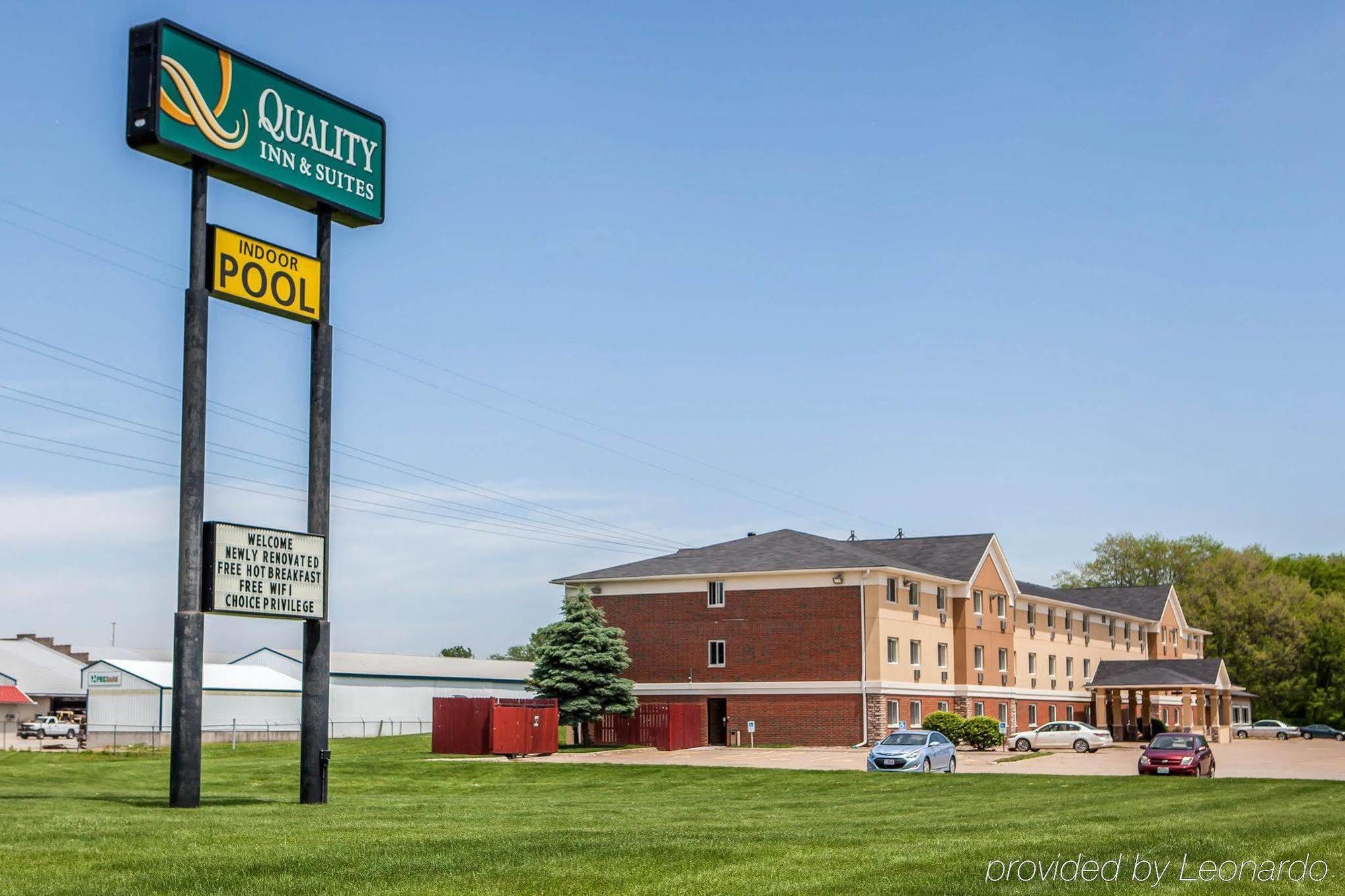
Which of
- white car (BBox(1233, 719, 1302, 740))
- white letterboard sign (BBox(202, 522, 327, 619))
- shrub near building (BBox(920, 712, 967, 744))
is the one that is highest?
white letterboard sign (BBox(202, 522, 327, 619))

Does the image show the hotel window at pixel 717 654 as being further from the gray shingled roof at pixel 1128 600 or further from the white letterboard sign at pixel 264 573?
the white letterboard sign at pixel 264 573

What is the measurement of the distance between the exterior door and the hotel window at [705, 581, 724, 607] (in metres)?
4.21

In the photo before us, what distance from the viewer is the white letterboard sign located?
934 inches

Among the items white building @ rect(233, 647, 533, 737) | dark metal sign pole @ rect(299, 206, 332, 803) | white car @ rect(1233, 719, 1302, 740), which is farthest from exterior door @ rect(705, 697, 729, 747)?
white car @ rect(1233, 719, 1302, 740)

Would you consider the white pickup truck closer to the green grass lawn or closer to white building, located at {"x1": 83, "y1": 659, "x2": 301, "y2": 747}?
white building, located at {"x1": 83, "y1": 659, "x2": 301, "y2": 747}

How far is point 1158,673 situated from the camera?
80812 mm

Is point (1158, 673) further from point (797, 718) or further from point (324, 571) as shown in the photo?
point (324, 571)

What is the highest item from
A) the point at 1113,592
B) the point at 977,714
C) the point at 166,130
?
the point at 166,130

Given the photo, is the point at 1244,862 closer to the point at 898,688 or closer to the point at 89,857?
the point at 89,857

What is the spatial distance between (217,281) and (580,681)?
117 feet

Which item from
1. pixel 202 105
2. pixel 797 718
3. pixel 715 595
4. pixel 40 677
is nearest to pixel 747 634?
pixel 715 595

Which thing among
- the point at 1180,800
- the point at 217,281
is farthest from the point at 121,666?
the point at 1180,800

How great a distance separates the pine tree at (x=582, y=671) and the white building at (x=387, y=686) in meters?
24.4

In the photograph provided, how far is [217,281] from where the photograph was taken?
24.2 meters
